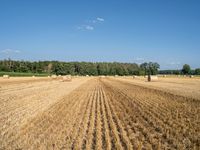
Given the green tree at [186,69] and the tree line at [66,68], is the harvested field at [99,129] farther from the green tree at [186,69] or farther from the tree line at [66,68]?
the green tree at [186,69]

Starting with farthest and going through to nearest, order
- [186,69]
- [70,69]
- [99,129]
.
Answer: [70,69]
[186,69]
[99,129]

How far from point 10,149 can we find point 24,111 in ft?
20.7

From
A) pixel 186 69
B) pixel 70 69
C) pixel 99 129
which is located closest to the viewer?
pixel 99 129

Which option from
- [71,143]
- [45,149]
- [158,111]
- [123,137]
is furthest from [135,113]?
[45,149]

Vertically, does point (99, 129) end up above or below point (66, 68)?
below

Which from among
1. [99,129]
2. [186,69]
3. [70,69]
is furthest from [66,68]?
[99,129]

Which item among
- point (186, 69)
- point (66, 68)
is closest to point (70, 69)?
point (66, 68)

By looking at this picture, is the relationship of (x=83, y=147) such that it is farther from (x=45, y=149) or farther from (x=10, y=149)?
(x=10, y=149)

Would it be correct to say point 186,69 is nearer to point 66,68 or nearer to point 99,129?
point 66,68

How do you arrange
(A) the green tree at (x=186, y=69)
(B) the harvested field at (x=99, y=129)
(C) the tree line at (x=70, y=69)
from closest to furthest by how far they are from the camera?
(B) the harvested field at (x=99, y=129) < (C) the tree line at (x=70, y=69) < (A) the green tree at (x=186, y=69)

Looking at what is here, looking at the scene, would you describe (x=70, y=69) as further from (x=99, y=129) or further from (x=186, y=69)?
(x=99, y=129)

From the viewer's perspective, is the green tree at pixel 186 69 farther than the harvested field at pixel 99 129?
Yes

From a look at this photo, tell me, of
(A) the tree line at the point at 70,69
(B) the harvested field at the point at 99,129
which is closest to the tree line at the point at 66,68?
(A) the tree line at the point at 70,69

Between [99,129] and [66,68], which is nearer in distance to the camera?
[99,129]
